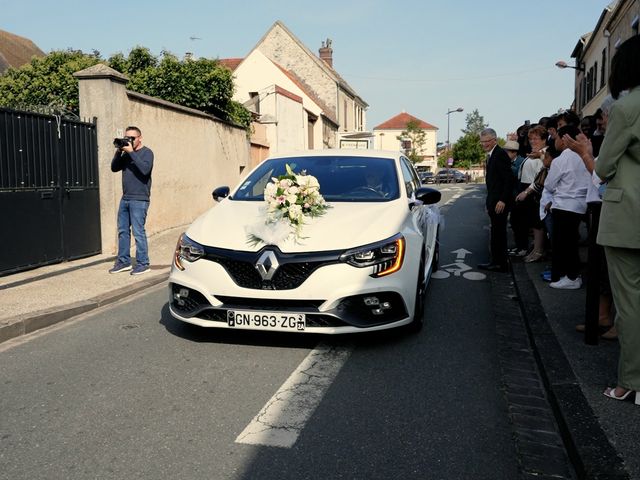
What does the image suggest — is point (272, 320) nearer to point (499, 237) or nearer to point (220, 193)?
point (220, 193)

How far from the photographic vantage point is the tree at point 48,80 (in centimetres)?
1873

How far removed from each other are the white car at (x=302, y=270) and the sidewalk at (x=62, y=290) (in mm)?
1658

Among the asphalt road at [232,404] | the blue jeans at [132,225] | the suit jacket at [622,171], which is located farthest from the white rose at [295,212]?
the blue jeans at [132,225]

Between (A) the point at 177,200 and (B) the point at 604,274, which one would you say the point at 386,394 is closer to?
(B) the point at 604,274

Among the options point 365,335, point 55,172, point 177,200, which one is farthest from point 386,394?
point 177,200

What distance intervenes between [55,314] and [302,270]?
2.94m

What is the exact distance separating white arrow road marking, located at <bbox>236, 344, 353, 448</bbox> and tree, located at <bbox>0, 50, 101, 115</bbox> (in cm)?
1504

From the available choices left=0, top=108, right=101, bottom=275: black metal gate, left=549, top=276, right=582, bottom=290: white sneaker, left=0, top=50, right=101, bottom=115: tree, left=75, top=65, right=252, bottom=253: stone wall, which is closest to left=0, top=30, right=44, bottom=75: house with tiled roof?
left=0, top=50, right=101, bottom=115: tree

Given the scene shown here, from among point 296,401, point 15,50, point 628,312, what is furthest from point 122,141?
point 15,50

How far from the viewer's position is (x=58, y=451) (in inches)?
132

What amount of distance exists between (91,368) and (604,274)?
418 centimetres

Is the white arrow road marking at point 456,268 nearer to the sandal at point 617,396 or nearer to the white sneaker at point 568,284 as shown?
the white sneaker at point 568,284

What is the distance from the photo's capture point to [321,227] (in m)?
5.20

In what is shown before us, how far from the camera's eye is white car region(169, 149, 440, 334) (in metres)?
4.86
